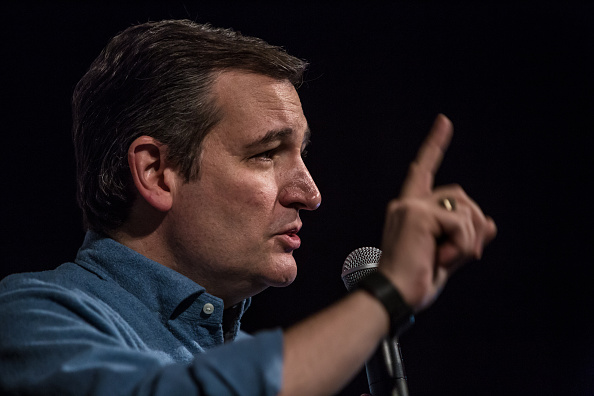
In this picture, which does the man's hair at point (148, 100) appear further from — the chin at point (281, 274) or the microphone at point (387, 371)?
the microphone at point (387, 371)

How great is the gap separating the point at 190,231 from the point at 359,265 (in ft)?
1.65

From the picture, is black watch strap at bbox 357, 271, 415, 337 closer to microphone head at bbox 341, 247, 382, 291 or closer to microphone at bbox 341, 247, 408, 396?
microphone at bbox 341, 247, 408, 396

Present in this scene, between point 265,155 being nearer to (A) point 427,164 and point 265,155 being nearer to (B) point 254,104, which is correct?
(B) point 254,104

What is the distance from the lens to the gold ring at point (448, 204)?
43.7 inches

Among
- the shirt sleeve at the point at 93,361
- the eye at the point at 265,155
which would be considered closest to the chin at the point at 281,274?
the eye at the point at 265,155

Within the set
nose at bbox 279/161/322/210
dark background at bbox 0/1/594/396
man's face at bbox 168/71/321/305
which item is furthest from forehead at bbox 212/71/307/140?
dark background at bbox 0/1/594/396

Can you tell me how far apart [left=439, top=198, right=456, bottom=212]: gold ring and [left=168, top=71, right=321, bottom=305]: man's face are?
2.36ft

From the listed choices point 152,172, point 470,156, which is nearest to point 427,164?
point 152,172

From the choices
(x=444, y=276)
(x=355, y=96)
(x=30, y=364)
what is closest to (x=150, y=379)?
(x=30, y=364)

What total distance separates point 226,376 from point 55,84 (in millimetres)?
2342

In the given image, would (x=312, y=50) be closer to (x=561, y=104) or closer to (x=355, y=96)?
(x=355, y=96)

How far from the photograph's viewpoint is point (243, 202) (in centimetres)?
172

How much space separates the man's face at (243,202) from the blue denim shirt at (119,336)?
0.32ft

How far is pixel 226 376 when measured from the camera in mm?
1007
